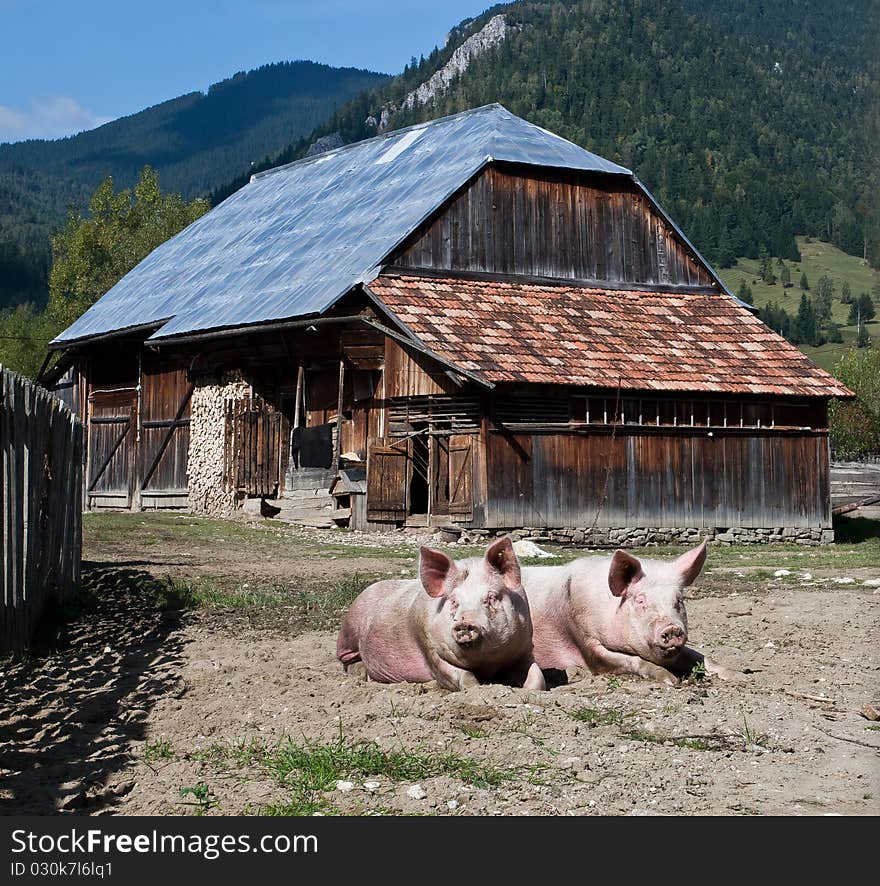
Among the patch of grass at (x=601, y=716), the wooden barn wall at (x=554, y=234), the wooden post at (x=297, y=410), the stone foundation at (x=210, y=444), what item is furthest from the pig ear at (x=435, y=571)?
the stone foundation at (x=210, y=444)

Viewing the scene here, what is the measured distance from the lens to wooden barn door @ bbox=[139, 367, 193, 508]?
96.8ft

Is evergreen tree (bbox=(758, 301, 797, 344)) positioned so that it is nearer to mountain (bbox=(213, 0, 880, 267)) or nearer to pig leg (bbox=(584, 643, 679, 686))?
mountain (bbox=(213, 0, 880, 267))

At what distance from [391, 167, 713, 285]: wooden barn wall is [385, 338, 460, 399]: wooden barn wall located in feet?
6.77

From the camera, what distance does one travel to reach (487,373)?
2097 cm

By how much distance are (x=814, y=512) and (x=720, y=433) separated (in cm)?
257

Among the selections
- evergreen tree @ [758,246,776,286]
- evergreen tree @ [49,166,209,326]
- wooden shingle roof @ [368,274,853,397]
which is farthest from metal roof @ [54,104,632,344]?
evergreen tree @ [758,246,776,286]

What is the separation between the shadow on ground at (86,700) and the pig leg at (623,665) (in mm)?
2405

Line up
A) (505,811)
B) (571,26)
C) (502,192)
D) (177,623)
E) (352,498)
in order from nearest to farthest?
(505,811) → (177,623) → (352,498) → (502,192) → (571,26)

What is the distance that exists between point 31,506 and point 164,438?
70.2ft

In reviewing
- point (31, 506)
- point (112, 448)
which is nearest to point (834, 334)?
point (112, 448)

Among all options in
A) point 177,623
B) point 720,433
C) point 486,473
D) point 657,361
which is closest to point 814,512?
point 720,433

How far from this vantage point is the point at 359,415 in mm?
24547

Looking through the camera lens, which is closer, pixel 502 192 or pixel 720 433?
pixel 720 433
